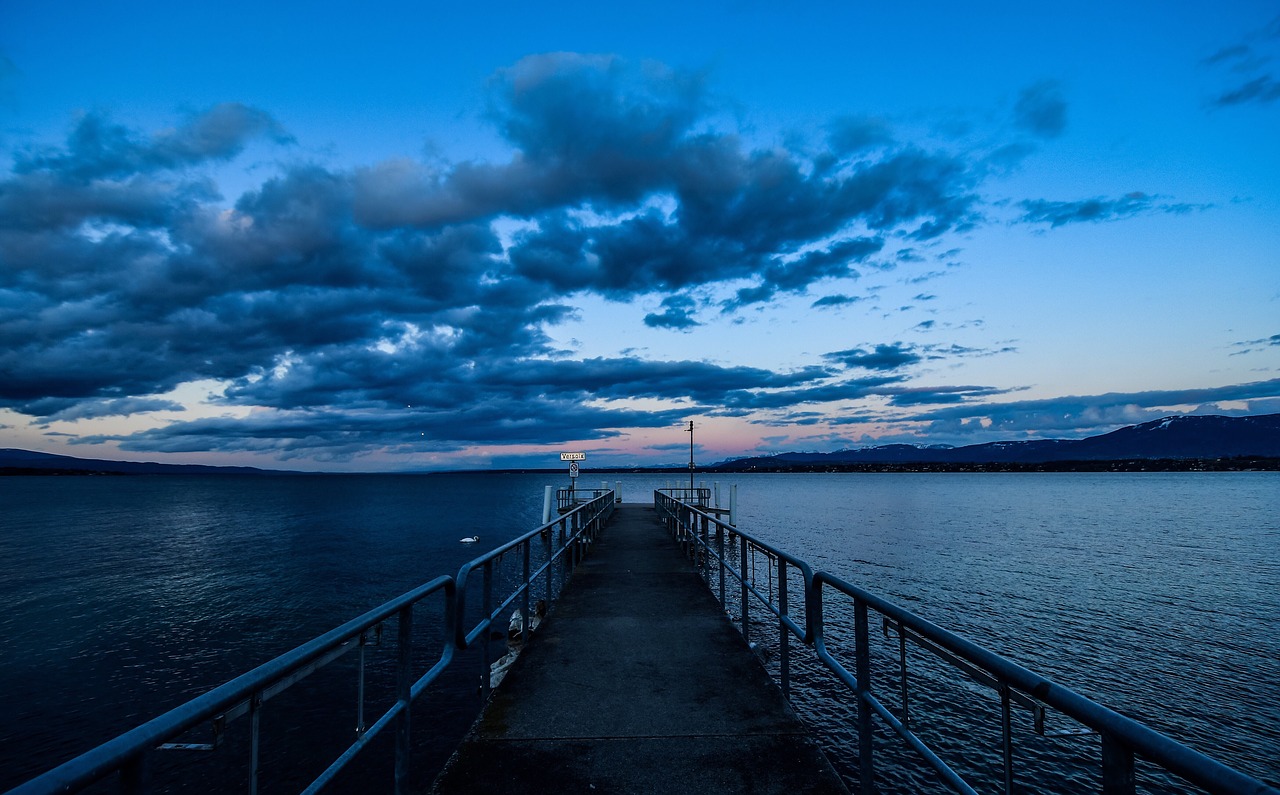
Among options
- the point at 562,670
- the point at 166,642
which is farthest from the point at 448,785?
the point at 166,642

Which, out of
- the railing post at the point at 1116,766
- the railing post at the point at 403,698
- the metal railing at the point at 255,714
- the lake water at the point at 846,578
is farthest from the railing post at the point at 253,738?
the lake water at the point at 846,578

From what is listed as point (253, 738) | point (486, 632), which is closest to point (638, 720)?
point (486, 632)

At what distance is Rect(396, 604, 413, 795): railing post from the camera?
3887mm

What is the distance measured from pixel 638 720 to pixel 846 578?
25.2 metres

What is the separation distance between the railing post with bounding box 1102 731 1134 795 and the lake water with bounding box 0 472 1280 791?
958cm

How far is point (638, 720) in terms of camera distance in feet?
17.6

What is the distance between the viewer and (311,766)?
11.2 meters

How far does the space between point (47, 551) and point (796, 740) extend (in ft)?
177

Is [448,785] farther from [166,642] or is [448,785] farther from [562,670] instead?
[166,642]

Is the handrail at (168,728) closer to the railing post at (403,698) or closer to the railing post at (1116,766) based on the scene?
the railing post at (403,698)

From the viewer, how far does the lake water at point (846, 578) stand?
12.6 meters

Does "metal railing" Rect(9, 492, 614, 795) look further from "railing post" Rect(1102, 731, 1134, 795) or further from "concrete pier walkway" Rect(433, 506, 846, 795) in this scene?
"railing post" Rect(1102, 731, 1134, 795)

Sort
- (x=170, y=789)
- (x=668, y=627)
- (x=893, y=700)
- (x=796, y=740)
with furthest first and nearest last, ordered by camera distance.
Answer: (x=893, y=700) → (x=170, y=789) → (x=668, y=627) → (x=796, y=740)

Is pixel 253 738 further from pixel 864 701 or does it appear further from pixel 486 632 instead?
pixel 486 632
